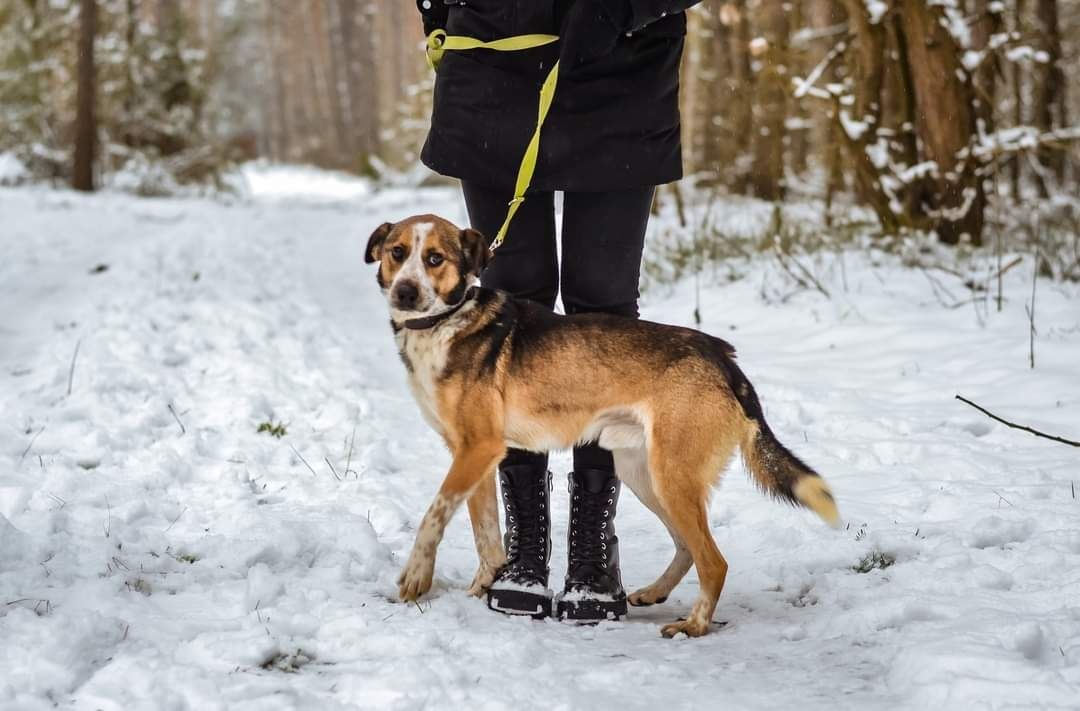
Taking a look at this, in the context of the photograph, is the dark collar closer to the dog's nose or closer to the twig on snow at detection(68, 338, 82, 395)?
the dog's nose

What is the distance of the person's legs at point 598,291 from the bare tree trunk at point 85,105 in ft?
63.9

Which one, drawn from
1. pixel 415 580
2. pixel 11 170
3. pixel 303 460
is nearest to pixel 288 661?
pixel 415 580

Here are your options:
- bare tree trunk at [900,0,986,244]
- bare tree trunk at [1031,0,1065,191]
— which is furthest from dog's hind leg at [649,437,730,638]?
bare tree trunk at [1031,0,1065,191]

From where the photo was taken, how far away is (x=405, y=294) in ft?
11.1

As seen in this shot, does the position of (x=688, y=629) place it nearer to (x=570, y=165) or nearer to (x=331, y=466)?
(x=570, y=165)

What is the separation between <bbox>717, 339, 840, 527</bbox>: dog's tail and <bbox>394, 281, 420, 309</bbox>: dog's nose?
1.14 meters

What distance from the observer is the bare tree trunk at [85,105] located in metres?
19.7

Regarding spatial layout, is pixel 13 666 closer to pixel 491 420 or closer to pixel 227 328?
pixel 491 420

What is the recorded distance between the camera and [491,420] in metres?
3.38

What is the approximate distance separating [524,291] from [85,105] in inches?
765

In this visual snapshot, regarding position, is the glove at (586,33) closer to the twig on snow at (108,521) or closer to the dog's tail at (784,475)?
the dog's tail at (784,475)

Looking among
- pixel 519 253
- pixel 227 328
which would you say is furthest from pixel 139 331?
pixel 519 253

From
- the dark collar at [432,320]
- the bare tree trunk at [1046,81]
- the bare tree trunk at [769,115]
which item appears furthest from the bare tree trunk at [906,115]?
the dark collar at [432,320]

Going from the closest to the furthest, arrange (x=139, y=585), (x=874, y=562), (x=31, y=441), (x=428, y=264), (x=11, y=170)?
(x=139, y=585) → (x=428, y=264) → (x=874, y=562) → (x=31, y=441) → (x=11, y=170)
